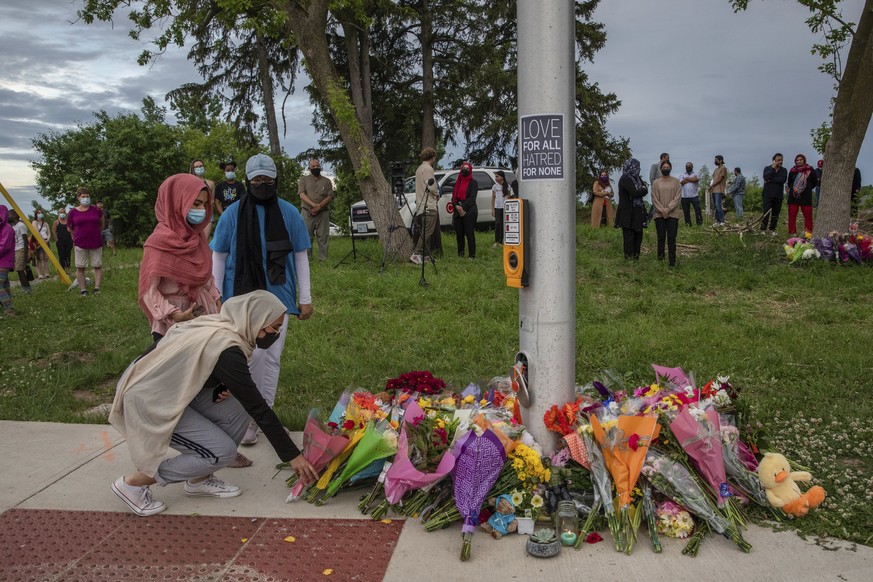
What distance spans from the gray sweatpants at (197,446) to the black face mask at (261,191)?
1.34 m

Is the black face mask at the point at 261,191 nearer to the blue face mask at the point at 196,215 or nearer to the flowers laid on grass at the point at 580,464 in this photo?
the blue face mask at the point at 196,215

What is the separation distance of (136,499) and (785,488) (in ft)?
11.9

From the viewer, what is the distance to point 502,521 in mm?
3771

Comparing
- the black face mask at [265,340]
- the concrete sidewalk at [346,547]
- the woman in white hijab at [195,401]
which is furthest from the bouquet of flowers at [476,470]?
the black face mask at [265,340]

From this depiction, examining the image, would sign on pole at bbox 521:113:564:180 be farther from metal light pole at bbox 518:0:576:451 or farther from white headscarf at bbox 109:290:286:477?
white headscarf at bbox 109:290:286:477

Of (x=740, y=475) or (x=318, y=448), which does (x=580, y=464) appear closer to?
(x=740, y=475)

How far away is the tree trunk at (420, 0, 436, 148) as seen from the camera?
25.7 meters

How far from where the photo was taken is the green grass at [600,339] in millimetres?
5371

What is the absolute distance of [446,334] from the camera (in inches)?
313

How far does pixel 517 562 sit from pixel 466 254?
10214 mm

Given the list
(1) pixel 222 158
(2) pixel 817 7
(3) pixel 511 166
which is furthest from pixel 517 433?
(1) pixel 222 158

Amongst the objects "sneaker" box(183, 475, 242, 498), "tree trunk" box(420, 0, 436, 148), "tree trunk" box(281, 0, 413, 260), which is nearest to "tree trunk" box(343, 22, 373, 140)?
"tree trunk" box(420, 0, 436, 148)

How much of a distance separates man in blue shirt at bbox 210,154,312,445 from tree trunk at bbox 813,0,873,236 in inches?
421

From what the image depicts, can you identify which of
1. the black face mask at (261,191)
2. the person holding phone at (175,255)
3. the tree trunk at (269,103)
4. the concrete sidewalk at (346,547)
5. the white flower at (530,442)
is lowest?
the concrete sidewalk at (346,547)
